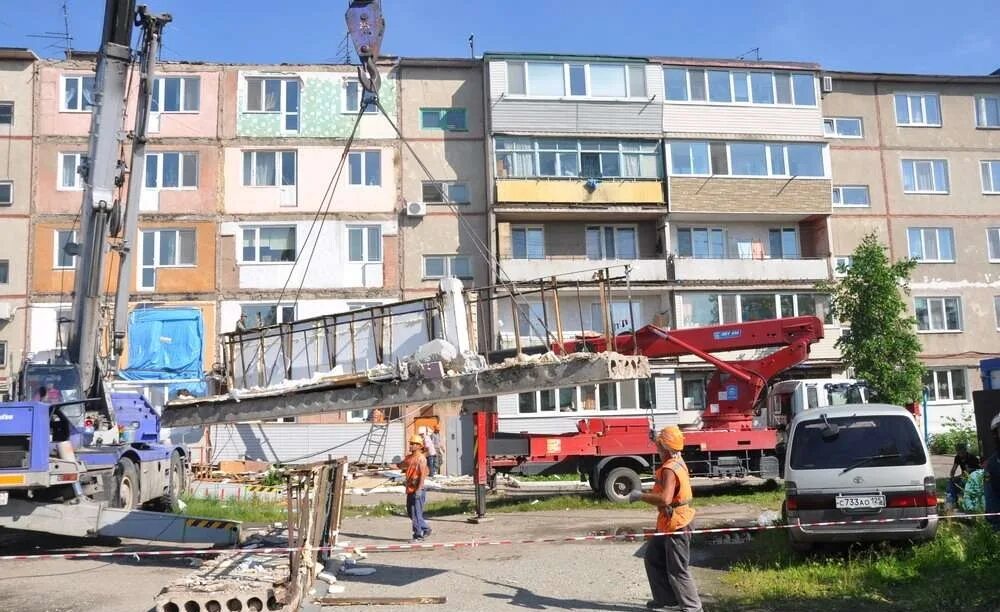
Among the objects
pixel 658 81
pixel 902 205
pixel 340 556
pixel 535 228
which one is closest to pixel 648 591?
pixel 340 556

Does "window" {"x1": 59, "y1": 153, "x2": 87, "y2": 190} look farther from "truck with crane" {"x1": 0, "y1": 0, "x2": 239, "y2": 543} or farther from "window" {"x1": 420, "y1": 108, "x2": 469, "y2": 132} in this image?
"truck with crane" {"x1": 0, "y1": 0, "x2": 239, "y2": 543}

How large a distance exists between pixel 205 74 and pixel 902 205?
90.8ft

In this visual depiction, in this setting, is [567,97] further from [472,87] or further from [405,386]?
[405,386]

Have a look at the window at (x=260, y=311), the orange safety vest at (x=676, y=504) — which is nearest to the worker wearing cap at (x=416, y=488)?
the orange safety vest at (x=676, y=504)

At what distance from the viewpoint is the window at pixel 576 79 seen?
3158 cm

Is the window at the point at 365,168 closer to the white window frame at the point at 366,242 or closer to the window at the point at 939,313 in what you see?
the white window frame at the point at 366,242

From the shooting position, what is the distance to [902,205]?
3528 centimetres

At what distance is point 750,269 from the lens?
31906mm

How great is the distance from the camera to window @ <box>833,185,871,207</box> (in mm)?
34969

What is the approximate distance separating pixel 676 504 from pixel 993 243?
110ft

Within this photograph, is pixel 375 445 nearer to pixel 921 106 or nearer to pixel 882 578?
pixel 882 578

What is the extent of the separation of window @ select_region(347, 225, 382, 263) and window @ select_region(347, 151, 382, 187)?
5.68 feet

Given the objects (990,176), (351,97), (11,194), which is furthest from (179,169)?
(990,176)

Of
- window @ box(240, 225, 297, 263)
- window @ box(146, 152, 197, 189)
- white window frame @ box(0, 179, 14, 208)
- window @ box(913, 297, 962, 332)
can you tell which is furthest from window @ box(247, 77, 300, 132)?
window @ box(913, 297, 962, 332)
